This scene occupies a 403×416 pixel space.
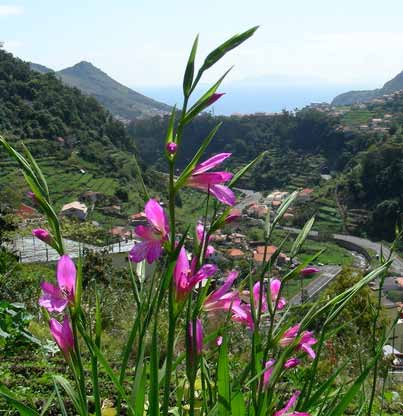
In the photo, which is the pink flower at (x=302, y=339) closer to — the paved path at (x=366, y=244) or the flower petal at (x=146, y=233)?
the flower petal at (x=146, y=233)

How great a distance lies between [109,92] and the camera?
159 metres

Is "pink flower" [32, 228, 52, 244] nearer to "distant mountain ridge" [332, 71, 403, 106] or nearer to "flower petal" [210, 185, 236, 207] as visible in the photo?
"flower petal" [210, 185, 236, 207]

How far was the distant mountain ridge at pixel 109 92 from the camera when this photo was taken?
461 ft

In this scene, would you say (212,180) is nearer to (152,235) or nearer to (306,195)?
(152,235)

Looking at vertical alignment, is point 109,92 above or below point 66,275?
above

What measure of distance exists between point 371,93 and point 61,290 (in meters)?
161

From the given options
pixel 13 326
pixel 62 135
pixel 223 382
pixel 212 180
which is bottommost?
pixel 62 135

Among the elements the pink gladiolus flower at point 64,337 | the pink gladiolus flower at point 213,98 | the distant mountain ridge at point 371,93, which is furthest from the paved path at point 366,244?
the distant mountain ridge at point 371,93

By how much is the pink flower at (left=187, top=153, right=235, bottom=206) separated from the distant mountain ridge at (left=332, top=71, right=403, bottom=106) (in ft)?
430

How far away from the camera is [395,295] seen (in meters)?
25.2

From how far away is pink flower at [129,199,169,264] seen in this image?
0.78m

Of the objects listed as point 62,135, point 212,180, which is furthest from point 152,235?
point 62,135

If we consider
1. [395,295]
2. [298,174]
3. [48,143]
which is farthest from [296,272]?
[298,174]

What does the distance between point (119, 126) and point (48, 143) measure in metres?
12.1
